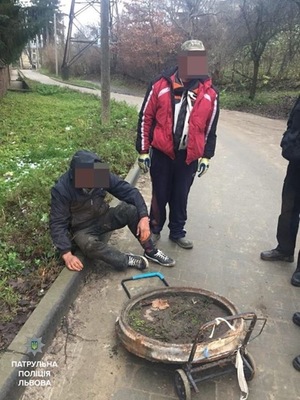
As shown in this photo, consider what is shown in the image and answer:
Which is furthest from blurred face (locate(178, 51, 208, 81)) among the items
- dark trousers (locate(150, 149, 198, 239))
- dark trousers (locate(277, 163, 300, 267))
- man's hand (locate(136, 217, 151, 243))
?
man's hand (locate(136, 217, 151, 243))

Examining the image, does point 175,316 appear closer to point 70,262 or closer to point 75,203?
point 70,262

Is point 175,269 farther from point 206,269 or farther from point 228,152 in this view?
point 228,152

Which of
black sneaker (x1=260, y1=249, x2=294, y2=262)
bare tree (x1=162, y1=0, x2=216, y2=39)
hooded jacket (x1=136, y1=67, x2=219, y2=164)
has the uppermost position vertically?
bare tree (x1=162, y1=0, x2=216, y2=39)

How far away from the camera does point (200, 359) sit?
2459 mm

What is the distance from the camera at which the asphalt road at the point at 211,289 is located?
2602mm

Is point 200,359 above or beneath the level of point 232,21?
beneath

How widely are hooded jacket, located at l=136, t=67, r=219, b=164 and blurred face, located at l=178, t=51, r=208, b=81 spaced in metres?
0.10

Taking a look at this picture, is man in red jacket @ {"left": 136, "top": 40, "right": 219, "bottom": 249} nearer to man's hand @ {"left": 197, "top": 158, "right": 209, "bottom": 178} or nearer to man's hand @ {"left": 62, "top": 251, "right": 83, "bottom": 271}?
man's hand @ {"left": 197, "top": 158, "right": 209, "bottom": 178}

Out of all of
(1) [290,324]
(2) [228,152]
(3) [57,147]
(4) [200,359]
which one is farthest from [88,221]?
(2) [228,152]

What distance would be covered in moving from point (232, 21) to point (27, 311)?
59.9 ft

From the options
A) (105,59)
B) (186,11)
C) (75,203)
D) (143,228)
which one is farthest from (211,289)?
(186,11)

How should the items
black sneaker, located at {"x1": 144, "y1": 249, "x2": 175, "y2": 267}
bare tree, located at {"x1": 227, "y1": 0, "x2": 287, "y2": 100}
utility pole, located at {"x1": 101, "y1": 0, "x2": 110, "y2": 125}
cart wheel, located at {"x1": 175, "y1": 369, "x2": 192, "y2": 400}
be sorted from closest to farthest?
1. cart wheel, located at {"x1": 175, "y1": 369, "x2": 192, "y2": 400}
2. black sneaker, located at {"x1": 144, "y1": 249, "x2": 175, "y2": 267}
3. utility pole, located at {"x1": 101, "y1": 0, "x2": 110, "y2": 125}
4. bare tree, located at {"x1": 227, "y1": 0, "x2": 287, "y2": 100}

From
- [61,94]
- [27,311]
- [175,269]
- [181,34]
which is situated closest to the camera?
[27,311]

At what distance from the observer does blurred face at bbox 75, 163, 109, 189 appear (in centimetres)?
343
